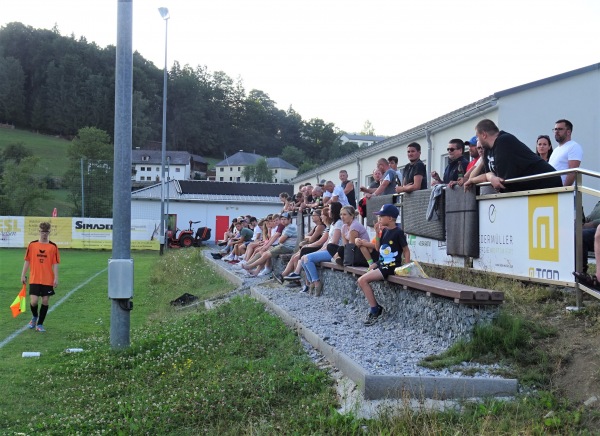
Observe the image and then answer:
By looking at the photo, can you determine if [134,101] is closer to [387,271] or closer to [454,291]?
[387,271]

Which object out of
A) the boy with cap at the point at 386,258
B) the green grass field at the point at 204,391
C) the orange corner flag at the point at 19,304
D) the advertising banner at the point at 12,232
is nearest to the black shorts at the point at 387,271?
the boy with cap at the point at 386,258

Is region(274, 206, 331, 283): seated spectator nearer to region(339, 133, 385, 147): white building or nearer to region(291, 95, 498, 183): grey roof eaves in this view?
region(291, 95, 498, 183): grey roof eaves

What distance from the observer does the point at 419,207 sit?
424 inches

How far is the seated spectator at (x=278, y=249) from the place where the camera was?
1662 cm

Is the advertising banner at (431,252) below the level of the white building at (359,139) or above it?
below

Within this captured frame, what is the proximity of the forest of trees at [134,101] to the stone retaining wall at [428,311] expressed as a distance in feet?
343

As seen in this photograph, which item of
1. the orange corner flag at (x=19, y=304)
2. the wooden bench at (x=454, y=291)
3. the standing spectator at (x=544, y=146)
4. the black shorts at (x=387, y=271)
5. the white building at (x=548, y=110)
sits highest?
the white building at (x=548, y=110)

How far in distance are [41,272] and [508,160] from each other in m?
8.56

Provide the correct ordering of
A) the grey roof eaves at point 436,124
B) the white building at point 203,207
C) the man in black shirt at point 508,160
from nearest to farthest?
the man in black shirt at point 508,160
the grey roof eaves at point 436,124
the white building at point 203,207

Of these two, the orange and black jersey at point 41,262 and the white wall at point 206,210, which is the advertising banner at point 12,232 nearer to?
the white wall at point 206,210

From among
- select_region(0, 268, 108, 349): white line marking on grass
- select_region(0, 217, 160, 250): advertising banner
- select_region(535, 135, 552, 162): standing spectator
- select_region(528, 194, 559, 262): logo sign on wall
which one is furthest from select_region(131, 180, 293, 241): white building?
select_region(528, 194, 559, 262): logo sign on wall

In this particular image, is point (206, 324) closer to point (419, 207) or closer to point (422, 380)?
point (419, 207)

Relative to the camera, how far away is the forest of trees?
115 meters

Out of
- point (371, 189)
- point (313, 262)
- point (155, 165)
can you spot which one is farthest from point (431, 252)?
point (155, 165)
